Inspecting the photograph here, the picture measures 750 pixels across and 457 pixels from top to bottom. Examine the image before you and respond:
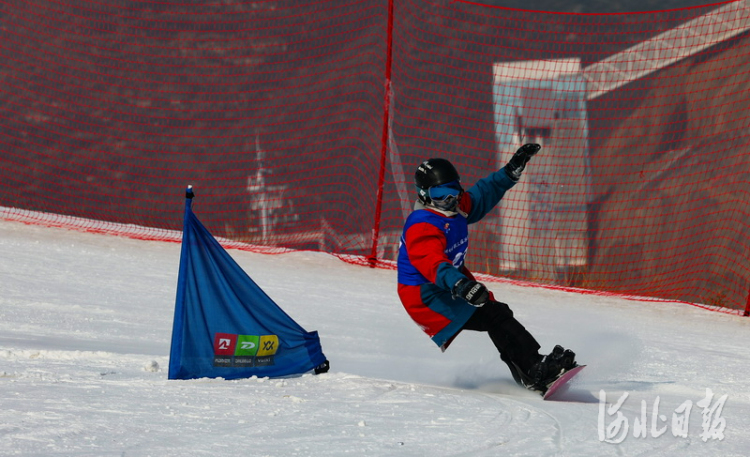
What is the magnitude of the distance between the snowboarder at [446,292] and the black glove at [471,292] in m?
0.15

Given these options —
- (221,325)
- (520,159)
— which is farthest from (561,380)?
(221,325)

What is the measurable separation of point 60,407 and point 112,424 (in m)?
0.31

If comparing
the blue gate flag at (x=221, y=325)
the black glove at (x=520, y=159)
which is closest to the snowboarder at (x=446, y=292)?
the black glove at (x=520, y=159)

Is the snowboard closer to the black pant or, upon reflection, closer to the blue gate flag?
the black pant

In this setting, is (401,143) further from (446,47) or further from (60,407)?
(60,407)

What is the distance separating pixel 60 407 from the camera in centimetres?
365

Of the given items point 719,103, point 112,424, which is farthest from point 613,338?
point 719,103

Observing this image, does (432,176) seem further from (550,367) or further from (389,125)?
(389,125)

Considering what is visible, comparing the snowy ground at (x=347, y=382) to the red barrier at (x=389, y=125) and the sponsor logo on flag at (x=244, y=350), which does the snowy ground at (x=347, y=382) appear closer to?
the sponsor logo on flag at (x=244, y=350)

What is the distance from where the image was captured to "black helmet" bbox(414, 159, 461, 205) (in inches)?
189

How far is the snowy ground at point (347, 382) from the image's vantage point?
3.45 m

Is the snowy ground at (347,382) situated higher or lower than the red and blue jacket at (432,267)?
lower

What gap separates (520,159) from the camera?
205 inches

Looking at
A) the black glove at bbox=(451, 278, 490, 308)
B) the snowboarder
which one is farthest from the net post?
the black glove at bbox=(451, 278, 490, 308)
